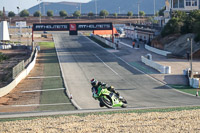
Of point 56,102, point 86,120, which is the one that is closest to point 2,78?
point 56,102

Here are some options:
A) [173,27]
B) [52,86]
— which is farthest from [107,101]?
[173,27]

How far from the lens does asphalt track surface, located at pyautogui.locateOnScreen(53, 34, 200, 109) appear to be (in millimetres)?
28422

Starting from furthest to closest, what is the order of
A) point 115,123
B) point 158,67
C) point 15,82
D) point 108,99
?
point 158,67 < point 15,82 < point 108,99 < point 115,123

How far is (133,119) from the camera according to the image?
16.7 metres

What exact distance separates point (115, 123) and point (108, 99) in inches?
195

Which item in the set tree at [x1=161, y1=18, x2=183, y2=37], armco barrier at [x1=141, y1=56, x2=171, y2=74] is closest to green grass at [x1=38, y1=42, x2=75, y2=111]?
armco barrier at [x1=141, y1=56, x2=171, y2=74]

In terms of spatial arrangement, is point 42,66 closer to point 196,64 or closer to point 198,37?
point 196,64

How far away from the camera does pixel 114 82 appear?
3941 cm

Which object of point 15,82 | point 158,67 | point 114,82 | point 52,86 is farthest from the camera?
point 158,67

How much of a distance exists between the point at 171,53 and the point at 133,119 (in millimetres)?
45525

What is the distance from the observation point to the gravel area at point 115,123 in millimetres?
14688

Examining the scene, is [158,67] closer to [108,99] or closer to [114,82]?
[114,82]

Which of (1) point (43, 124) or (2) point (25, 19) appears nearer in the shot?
(1) point (43, 124)

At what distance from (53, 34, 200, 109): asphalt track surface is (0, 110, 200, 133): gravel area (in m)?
5.86
